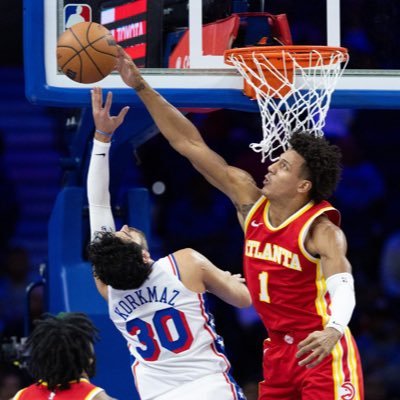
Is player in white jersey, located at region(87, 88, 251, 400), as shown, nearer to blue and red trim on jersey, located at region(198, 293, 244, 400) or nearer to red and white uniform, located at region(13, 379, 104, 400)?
blue and red trim on jersey, located at region(198, 293, 244, 400)

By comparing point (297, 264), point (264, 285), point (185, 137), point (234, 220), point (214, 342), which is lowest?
point (234, 220)

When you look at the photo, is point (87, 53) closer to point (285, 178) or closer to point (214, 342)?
point (285, 178)

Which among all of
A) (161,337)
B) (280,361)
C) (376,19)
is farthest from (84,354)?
(376,19)

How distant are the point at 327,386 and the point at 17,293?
537cm

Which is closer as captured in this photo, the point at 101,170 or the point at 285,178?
the point at 285,178

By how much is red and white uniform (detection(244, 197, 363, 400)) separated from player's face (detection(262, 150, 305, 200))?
107 mm

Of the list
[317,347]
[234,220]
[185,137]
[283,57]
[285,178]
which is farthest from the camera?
[234,220]

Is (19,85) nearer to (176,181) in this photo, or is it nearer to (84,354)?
(176,181)

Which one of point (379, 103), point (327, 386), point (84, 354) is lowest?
point (327, 386)

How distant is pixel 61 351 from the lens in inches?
173

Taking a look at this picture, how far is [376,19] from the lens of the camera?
9266mm

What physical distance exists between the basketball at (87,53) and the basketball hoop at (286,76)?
78 cm

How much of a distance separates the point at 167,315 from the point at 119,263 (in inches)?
12.8

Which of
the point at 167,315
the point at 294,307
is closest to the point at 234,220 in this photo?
the point at 294,307
